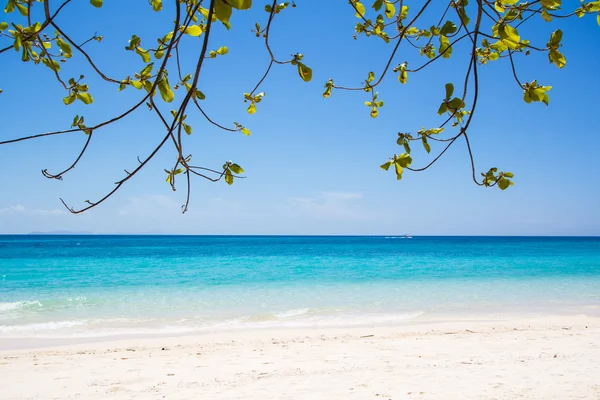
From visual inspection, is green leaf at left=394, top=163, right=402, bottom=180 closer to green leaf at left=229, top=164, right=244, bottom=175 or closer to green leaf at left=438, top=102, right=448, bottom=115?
green leaf at left=438, top=102, right=448, bottom=115

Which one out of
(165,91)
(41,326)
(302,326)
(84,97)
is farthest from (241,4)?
(41,326)

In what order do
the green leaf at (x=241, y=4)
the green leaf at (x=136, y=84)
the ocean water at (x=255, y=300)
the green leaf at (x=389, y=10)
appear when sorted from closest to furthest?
the green leaf at (x=241, y=4) → the green leaf at (x=136, y=84) → the green leaf at (x=389, y=10) → the ocean water at (x=255, y=300)

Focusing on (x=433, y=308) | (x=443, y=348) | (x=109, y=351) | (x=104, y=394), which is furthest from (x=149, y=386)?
(x=433, y=308)

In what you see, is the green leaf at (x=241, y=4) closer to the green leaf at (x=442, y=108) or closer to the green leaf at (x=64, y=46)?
the green leaf at (x=442, y=108)

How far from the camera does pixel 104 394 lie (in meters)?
4.38

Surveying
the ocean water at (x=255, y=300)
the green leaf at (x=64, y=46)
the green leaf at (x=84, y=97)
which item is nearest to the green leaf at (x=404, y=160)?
the green leaf at (x=84, y=97)

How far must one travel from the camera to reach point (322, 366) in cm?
522

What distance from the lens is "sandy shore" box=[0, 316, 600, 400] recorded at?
4.30m

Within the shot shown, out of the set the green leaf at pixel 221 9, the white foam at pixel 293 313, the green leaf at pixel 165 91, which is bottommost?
the white foam at pixel 293 313

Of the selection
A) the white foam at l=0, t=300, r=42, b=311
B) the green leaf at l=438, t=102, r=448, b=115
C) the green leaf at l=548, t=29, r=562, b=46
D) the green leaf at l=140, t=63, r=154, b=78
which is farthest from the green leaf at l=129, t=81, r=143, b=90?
the white foam at l=0, t=300, r=42, b=311

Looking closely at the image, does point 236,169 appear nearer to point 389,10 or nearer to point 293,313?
point 389,10

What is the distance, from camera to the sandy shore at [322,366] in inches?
169

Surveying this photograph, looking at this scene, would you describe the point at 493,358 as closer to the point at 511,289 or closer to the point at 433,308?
the point at 433,308

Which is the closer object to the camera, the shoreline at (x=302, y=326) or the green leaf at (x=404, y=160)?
the green leaf at (x=404, y=160)
